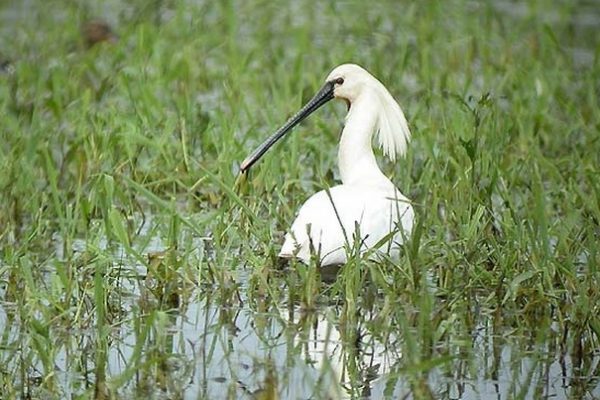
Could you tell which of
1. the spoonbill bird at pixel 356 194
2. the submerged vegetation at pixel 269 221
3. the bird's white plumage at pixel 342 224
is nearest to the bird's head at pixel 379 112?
the spoonbill bird at pixel 356 194

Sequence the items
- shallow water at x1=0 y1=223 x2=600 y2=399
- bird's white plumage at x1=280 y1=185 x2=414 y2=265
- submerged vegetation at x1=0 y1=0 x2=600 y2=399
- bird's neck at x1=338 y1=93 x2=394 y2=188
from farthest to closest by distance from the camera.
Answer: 1. bird's neck at x1=338 y1=93 x2=394 y2=188
2. bird's white plumage at x1=280 y1=185 x2=414 y2=265
3. submerged vegetation at x1=0 y1=0 x2=600 y2=399
4. shallow water at x1=0 y1=223 x2=600 y2=399

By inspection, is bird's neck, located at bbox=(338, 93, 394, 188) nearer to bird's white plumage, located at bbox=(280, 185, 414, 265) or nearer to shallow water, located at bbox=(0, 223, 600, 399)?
bird's white plumage, located at bbox=(280, 185, 414, 265)

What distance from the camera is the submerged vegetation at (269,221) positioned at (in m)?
5.71

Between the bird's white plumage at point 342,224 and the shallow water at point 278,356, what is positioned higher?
the bird's white plumage at point 342,224

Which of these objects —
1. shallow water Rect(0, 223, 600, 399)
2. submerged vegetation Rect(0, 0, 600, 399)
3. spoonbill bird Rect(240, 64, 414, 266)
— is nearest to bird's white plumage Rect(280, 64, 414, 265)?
spoonbill bird Rect(240, 64, 414, 266)

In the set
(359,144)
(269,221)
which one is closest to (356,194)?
(269,221)

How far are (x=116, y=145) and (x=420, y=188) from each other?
5.11 feet

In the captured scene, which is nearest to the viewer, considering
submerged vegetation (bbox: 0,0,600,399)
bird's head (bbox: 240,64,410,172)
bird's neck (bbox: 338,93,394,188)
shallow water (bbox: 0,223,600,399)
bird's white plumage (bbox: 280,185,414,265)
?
shallow water (bbox: 0,223,600,399)

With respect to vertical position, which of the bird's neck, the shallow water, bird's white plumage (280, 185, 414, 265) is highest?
the bird's neck

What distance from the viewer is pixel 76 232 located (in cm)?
763

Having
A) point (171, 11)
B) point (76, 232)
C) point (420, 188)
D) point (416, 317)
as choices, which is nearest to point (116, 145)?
point (76, 232)

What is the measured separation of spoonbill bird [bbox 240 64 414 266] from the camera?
6867 millimetres

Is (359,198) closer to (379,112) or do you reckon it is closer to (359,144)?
(359,144)

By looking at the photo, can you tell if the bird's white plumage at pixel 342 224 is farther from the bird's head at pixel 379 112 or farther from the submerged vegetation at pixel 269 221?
the bird's head at pixel 379 112
